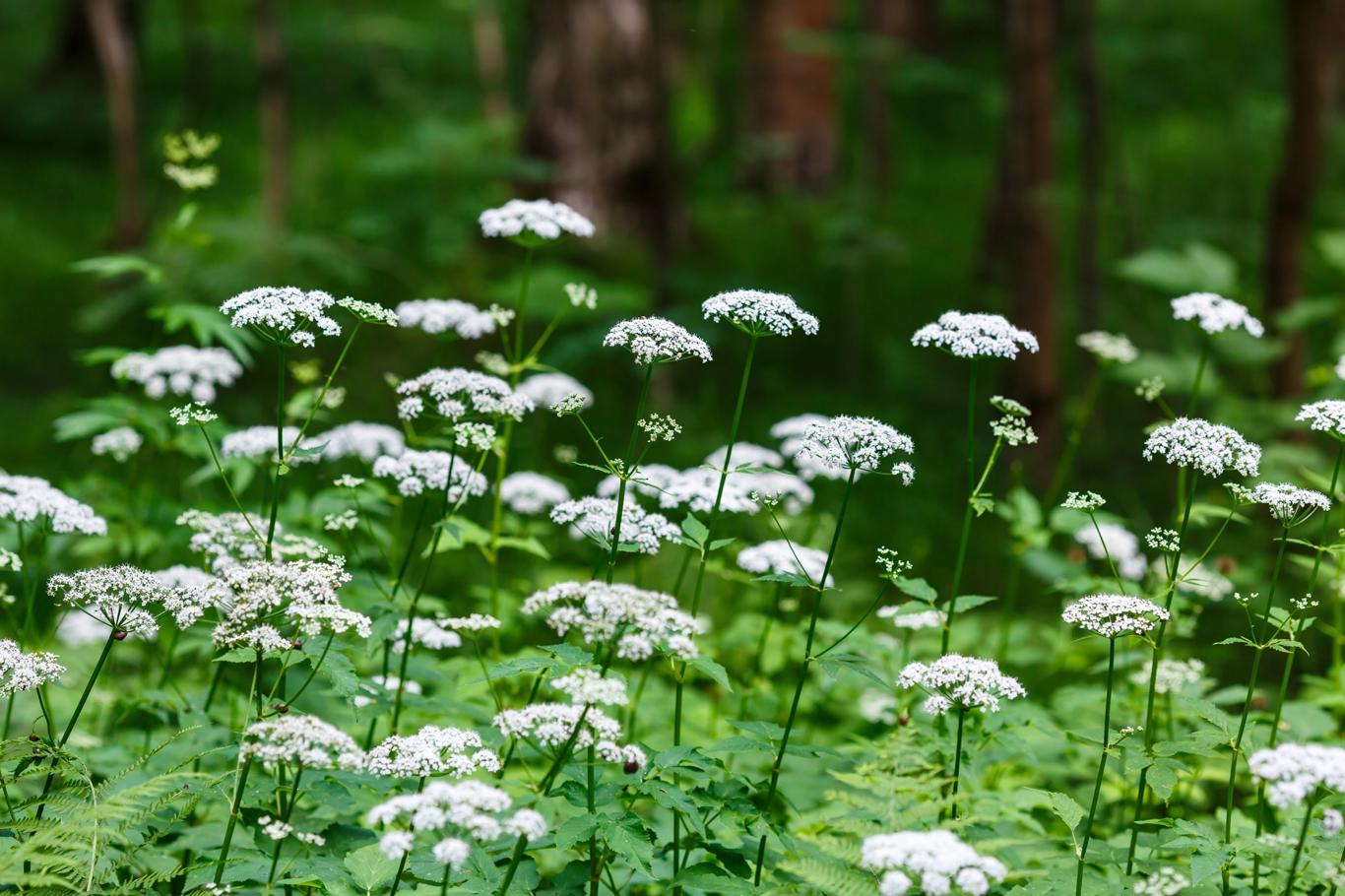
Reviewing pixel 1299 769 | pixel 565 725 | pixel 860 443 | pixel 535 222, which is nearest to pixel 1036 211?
pixel 535 222

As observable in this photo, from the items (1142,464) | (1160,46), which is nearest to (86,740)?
(1142,464)

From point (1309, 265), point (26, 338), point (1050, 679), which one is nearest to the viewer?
point (1050, 679)

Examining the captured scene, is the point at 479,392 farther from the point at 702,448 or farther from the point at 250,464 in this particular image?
the point at 702,448

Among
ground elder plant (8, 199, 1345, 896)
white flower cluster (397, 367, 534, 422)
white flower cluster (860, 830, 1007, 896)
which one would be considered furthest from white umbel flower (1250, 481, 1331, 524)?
white flower cluster (397, 367, 534, 422)

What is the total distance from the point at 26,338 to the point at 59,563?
4.44 meters

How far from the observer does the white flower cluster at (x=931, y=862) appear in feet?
6.36

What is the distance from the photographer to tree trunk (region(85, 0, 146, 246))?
770cm

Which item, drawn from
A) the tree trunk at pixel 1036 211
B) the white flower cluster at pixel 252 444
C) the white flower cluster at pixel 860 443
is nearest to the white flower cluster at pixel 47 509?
the white flower cluster at pixel 252 444

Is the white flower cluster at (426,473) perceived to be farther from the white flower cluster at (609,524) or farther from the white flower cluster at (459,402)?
the white flower cluster at (609,524)

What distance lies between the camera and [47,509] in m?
3.01

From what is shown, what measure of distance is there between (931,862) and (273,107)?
314 inches

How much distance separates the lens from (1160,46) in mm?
18781

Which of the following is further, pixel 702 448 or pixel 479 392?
pixel 702 448

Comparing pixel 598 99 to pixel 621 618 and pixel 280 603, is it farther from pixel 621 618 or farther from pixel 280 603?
pixel 621 618
